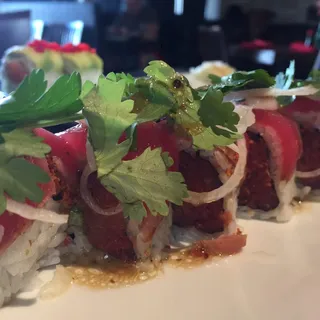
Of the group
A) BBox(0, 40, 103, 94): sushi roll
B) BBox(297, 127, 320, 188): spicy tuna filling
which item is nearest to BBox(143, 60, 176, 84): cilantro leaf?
BBox(297, 127, 320, 188): spicy tuna filling

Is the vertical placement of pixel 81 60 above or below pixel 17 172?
below

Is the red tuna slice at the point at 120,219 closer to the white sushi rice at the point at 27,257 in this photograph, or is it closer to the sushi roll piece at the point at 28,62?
the white sushi rice at the point at 27,257

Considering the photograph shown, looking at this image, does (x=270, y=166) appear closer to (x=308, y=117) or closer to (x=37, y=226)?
(x=308, y=117)

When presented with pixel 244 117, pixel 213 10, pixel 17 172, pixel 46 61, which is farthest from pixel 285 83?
pixel 213 10

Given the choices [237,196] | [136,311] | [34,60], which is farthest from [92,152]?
[34,60]

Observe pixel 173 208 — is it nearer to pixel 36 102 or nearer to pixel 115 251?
pixel 115 251

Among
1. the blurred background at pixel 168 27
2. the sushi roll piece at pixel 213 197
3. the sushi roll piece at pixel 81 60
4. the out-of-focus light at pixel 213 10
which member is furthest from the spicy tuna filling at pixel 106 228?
the out-of-focus light at pixel 213 10
